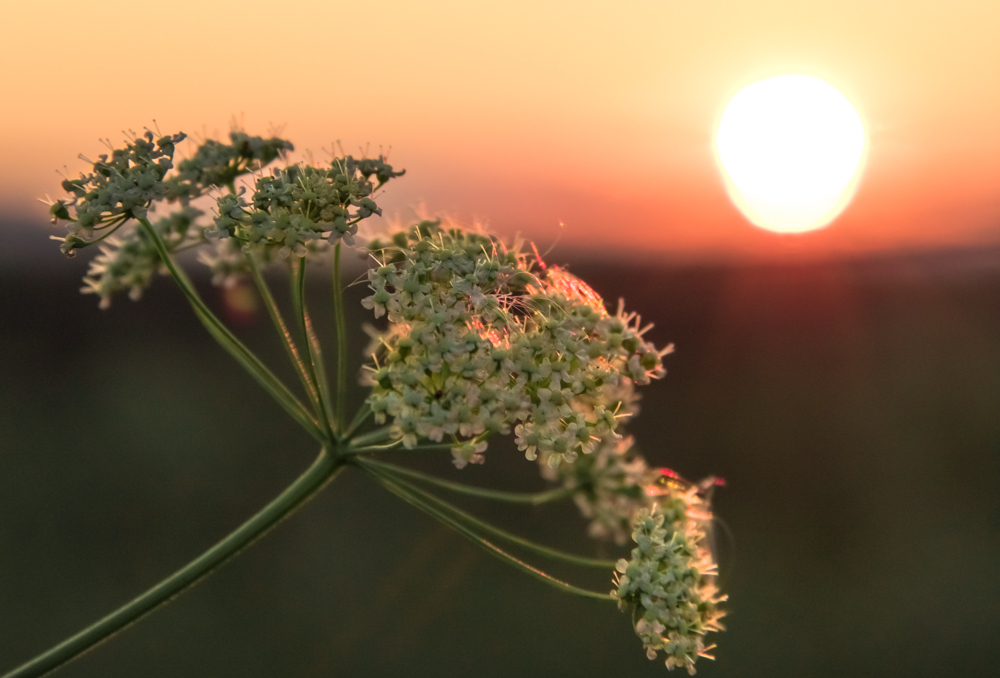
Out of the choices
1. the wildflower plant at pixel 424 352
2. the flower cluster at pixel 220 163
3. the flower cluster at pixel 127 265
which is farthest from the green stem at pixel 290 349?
the flower cluster at pixel 127 265

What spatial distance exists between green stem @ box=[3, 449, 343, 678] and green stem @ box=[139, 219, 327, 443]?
Answer: 205mm

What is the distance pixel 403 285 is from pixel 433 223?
0.58m

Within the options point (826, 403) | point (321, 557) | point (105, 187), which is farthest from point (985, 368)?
point (105, 187)

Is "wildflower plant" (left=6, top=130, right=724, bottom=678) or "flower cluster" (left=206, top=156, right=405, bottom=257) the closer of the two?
"wildflower plant" (left=6, top=130, right=724, bottom=678)

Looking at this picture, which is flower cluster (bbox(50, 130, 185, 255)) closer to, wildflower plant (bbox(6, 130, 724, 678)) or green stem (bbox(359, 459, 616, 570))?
wildflower plant (bbox(6, 130, 724, 678))

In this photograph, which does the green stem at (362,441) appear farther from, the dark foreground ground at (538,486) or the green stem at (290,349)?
the dark foreground ground at (538,486)

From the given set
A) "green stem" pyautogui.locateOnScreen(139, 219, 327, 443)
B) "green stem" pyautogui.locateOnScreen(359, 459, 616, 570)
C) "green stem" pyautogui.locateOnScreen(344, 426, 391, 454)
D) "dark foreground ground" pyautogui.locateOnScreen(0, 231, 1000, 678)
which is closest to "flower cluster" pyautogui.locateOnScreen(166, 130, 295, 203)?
"green stem" pyautogui.locateOnScreen(139, 219, 327, 443)

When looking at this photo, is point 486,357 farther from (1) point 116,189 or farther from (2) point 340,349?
(1) point 116,189

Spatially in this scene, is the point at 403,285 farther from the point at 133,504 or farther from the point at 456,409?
the point at 133,504

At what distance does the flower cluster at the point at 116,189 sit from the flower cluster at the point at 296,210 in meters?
0.26

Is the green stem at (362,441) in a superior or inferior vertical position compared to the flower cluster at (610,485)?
inferior

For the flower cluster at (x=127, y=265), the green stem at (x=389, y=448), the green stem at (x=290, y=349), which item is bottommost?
the green stem at (x=389, y=448)

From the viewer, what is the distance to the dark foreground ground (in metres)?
9.75

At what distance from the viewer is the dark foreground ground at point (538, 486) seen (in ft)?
32.0
